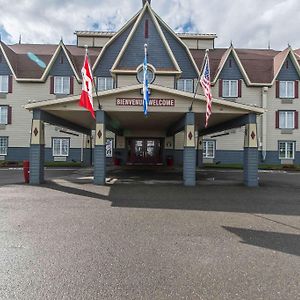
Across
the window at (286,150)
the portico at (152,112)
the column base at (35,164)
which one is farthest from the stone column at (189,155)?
the window at (286,150)

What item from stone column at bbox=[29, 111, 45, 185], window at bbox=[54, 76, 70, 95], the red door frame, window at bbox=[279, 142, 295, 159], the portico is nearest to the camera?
the portico

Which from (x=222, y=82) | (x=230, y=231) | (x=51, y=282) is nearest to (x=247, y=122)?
(x=230, y=231)

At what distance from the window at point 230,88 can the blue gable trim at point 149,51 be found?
6551mm

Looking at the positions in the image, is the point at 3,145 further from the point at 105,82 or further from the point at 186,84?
the point at 186,84

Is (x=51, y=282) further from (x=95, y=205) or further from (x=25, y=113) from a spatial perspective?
(x=25, y=113)

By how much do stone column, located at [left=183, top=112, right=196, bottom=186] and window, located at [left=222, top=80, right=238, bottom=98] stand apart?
16465 mm

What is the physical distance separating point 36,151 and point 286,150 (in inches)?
1011

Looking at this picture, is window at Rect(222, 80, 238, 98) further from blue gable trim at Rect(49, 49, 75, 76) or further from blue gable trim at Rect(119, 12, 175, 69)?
blue gable trim at Rect(49, 49, 75, 76)

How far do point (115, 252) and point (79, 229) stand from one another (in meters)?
1.78

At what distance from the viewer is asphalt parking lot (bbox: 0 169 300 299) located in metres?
3.94

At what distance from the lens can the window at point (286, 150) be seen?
30.0m

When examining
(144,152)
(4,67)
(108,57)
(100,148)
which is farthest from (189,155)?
(4,67)

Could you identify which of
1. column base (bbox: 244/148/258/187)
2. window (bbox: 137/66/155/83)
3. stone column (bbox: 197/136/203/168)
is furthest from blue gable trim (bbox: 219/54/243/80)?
column base (bbox: 244/148/258/187)

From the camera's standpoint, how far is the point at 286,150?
1182 inches
